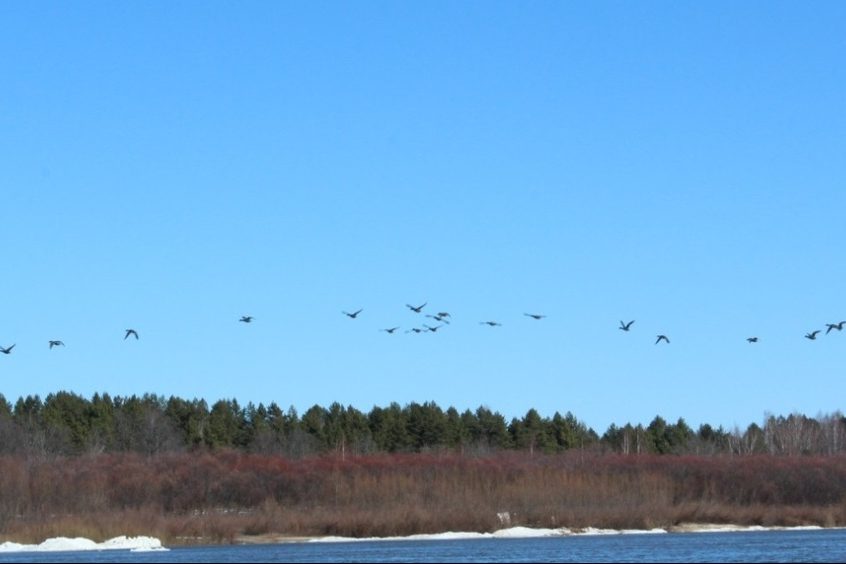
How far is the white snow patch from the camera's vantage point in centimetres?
5216

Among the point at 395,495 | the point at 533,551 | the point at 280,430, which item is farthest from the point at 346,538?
the point at 280,430

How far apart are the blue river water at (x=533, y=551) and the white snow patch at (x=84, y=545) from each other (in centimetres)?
92

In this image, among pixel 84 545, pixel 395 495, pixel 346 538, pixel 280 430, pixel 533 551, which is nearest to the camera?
pixel 533 551

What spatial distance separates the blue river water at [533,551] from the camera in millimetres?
45875

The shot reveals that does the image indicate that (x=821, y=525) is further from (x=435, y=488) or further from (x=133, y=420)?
(x=133, y=420)

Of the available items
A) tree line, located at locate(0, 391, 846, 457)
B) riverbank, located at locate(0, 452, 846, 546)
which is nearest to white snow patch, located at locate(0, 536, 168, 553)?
riverbank, located at locate(0, 452, 846, 546)

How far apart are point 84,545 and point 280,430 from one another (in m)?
70.2

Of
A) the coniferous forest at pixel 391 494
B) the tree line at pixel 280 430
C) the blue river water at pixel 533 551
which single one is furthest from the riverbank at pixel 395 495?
the tree line at pixel 280 430

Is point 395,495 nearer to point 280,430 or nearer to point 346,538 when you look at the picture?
point 346,538

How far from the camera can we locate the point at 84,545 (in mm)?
52656

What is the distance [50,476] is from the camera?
6544 cm

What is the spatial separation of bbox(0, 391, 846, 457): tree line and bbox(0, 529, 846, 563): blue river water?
164 ft

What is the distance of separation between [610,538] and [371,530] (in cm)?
959

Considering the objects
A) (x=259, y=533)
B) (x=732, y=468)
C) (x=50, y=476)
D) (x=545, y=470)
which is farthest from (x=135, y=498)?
(x=732, y=468)
